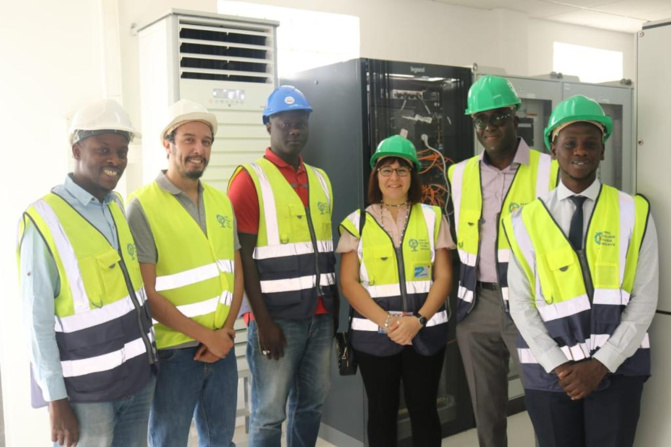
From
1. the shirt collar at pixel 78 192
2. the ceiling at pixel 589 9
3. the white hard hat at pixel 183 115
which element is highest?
the ceiling at pixel 589 9

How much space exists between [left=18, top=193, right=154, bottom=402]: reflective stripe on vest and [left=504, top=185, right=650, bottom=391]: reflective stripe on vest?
126 centimetres

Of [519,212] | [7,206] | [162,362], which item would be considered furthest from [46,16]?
[519,212]

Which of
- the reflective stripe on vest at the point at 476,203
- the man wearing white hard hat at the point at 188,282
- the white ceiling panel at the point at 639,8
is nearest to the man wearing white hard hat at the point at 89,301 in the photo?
the man wearing white hard hat at the point at 188,282

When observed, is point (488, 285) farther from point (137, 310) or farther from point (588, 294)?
point (137, 310)

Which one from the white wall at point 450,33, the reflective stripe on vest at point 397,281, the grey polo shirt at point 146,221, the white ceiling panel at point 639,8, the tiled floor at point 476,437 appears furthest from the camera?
the white ceiling panel at point 639,8

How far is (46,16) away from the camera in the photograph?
10.2ft

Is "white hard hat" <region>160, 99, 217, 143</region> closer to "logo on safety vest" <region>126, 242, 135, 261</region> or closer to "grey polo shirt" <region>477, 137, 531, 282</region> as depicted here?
"logo on safety vest" <region>126, 242, 135, 261</region>

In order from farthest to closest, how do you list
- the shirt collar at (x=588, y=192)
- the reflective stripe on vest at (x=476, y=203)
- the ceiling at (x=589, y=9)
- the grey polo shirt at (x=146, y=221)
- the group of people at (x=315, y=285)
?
the ceiling at (x=589, y=9) < the reflective stripe on vest at (x=476, y=203) < the grey polo shirt at (x=146, y=221) < the shirt collar at (x=588, y=192) < the group of people at (x=315, y=285)

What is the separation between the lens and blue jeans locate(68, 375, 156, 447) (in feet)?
6.05

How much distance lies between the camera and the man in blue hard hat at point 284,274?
2.51 meters

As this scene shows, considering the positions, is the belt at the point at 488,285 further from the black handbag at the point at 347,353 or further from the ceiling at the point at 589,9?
the ceiling at the point at 589,9

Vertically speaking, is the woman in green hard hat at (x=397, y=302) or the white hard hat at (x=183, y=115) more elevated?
the white hard hat at (x=183, y=115)

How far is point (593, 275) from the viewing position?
6.34 feet

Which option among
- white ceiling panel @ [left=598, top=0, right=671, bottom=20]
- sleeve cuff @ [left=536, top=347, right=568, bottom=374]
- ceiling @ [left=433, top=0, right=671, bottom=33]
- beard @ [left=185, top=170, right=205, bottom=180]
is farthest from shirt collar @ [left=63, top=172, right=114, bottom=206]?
white ceiling panel @ [left=598, top=0, right=671, bottom=20]
